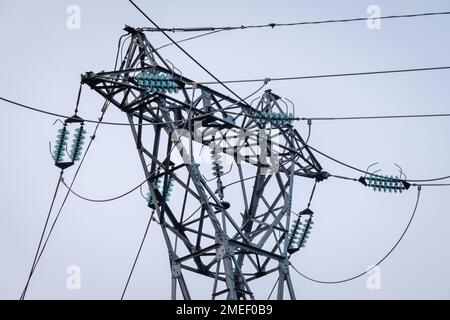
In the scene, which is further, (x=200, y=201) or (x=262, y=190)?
(x=262, y=190)

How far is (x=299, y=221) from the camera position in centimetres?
2931

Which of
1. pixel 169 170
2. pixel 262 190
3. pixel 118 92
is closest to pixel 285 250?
pixel 262 190

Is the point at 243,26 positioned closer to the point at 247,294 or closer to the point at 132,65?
the point at 132,65

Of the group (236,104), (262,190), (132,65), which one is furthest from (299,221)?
(132,65)

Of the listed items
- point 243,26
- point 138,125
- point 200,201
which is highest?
point 243,26

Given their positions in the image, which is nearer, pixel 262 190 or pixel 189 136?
pixel 189 136

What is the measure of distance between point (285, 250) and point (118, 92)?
5.70 metres

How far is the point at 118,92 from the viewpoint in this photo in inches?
1043

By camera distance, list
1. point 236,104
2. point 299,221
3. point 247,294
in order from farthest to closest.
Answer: point 299,221, point 236,104, point 247,294

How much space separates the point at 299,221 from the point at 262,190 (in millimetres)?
1518

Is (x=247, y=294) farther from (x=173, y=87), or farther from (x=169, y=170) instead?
(x=173, y=87)

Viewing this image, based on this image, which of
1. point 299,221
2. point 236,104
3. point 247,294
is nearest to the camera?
point 247,294

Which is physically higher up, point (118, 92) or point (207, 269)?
point (118, 92)

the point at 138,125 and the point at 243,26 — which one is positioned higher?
the point at 243,26
